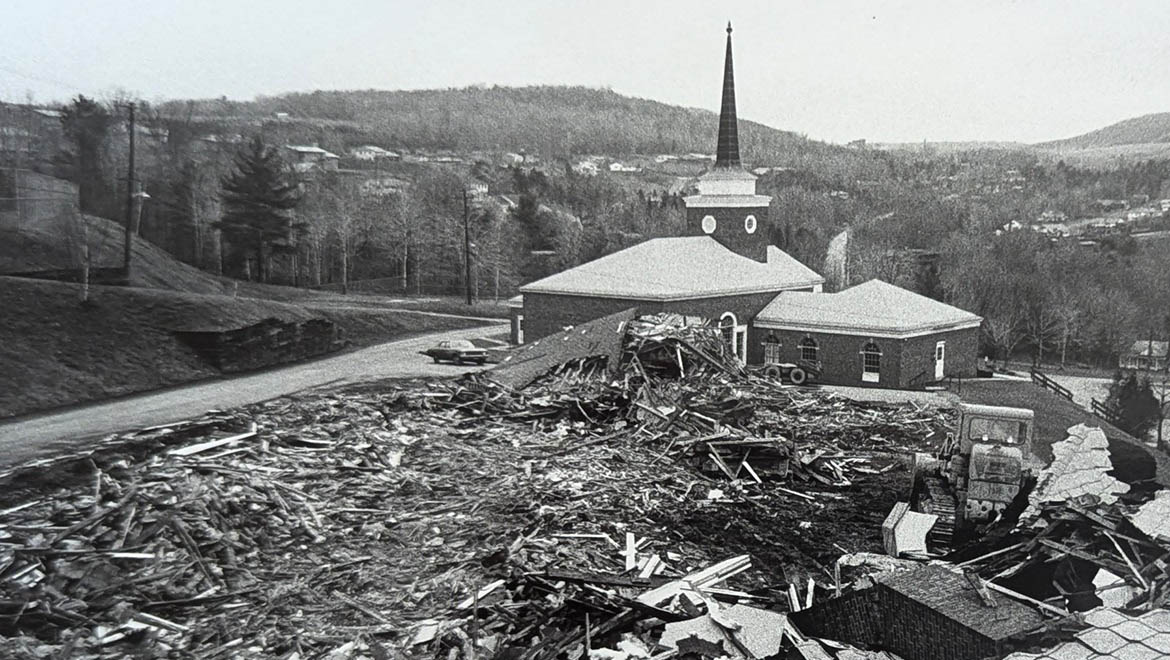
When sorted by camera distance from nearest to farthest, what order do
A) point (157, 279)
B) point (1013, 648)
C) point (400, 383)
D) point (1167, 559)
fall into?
point (1013, 648) < point (1167, 559) < point (157, 279) < point (400, 383)

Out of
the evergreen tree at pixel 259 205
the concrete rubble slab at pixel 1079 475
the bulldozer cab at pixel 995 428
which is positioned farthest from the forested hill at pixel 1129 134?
the evergreen tree at pixel 259 205

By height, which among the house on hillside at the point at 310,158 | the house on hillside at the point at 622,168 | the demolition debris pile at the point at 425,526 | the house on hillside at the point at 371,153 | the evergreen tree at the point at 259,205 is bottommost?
the demolition debris pile at the point at 425,526

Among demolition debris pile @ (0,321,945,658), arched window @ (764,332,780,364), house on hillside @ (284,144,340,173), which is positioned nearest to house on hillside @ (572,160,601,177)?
demolition debris pile @ (0,321,945,658)

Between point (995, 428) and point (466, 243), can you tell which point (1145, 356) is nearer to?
point (995, 428)

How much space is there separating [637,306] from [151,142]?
8442 millimetres

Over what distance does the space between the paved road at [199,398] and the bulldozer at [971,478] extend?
215 inches

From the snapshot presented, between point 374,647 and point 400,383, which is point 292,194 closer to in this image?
point 400,383

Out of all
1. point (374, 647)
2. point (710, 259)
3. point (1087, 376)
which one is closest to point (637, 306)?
point (710, 259)

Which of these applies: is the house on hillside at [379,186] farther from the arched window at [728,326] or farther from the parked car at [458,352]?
the arched window at [728,326]

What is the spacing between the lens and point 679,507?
8.02m

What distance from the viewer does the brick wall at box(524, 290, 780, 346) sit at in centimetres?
1223

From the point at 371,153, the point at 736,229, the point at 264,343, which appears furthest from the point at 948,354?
the point at 264,343

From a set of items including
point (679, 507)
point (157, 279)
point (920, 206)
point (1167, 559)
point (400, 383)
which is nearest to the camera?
point (1167, 559)

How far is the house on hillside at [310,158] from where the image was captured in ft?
27.0
